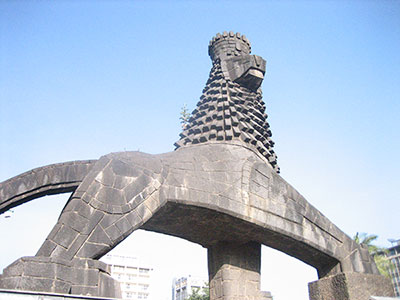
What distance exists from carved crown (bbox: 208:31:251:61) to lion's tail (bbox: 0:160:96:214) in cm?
396

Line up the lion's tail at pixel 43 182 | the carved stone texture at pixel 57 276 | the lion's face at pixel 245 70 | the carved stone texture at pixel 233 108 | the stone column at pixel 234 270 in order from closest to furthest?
the carved stone texture at pixel 57 276, the lion's tail at pixel 43 182, the stone column at pixel 234 270, the carved stone texture at pixel 233 108, the lion's face at pixel 245 70

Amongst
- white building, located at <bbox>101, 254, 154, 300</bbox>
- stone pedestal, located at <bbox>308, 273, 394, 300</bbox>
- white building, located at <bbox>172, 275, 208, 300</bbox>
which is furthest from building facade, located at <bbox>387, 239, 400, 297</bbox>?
stone pedestal, located at <bbox>308, 273, 394, 300</bbox>

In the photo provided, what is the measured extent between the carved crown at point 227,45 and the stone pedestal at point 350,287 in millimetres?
4857

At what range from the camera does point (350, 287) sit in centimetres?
714

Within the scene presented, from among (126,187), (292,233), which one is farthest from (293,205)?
(126,187)

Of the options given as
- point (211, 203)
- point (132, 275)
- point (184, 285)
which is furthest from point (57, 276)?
point (132, 275)

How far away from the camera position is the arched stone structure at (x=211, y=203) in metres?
5.26

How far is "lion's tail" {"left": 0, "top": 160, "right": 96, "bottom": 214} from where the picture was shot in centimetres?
593

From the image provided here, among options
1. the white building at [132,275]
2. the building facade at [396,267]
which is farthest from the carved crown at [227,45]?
the building facade at [396,267]

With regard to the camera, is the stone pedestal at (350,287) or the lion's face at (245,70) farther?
the lion's face at (245,70)

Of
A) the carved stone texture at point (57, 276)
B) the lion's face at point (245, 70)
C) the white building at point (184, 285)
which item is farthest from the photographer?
the white building at point (184, 285)

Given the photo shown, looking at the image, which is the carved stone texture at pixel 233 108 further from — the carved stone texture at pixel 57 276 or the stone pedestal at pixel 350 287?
the carved stone texture at pixel 57 276

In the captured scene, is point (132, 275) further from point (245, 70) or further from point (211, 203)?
point (211, 203)

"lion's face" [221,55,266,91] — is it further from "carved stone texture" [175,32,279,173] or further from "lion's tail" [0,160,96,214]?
"lion's tail" [0,160,96,214]
